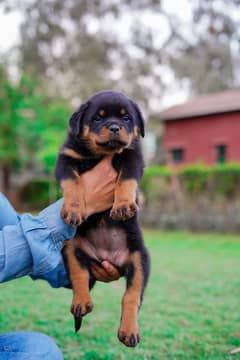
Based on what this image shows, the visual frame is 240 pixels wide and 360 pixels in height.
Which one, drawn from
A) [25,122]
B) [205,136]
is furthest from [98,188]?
[205,136]

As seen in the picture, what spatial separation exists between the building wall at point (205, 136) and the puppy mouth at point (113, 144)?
2238 cm

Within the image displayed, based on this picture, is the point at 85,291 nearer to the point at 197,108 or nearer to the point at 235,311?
the point at 235,311

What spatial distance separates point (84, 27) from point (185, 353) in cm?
2938

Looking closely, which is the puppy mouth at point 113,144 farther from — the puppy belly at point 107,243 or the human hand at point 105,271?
the human hand at point 105,271

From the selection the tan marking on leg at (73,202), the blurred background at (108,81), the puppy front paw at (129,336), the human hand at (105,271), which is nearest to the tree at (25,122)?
the blurred background at (108,81)

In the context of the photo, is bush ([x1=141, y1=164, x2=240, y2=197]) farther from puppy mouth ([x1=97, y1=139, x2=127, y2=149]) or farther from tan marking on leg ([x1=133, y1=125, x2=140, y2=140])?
puppy mouth ([x1=97, y1=139, x2=127, y2=149])

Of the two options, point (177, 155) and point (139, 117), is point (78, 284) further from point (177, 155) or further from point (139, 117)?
point (177, 155)

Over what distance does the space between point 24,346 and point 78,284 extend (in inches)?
19.4

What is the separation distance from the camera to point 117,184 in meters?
3.00

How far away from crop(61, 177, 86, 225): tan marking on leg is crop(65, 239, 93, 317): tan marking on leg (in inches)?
12.7

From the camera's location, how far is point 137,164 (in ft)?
10.3

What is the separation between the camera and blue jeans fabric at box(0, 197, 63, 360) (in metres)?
2.92

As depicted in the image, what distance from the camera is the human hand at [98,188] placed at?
116 inches

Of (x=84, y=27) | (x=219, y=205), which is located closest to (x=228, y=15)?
(x=84, y=27)
